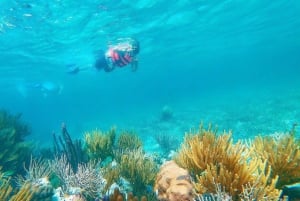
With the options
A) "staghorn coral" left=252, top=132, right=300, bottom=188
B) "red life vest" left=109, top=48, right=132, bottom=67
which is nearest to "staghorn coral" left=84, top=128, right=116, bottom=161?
"red life vest" left=109, top=48, right=132, bottom=67

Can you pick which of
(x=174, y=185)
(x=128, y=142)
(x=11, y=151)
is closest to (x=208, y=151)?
(x=174, y=185)

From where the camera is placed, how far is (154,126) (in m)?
25.0

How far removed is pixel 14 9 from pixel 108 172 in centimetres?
1562

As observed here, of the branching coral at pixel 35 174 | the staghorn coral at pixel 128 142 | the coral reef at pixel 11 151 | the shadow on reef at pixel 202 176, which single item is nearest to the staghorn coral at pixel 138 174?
the shadow on reef at pixel 202 176

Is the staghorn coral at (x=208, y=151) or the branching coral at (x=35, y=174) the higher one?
the branching coral at (x=35, y=174)

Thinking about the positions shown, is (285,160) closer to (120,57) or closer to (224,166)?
(224,166)

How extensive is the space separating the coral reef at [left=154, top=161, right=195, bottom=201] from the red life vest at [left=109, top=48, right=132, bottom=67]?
10.8 ft

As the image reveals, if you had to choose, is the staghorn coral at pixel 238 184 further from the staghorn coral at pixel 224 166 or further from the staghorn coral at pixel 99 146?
the staghorn coral at pixel 99 146

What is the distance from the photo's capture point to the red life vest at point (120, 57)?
24.2ft

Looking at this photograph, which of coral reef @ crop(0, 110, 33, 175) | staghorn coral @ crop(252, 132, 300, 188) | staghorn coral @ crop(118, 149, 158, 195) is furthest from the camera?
coral reef @ crop(0, 110, 33, 175)

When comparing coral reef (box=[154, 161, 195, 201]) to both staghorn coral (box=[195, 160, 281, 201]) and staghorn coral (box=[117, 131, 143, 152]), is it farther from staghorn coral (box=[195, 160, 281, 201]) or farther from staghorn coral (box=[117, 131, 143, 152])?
staghorn coral (box=[117, 131, 143, 152])

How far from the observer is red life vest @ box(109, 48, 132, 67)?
7379 millimetres

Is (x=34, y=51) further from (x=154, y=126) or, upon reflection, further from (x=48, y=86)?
(x=154, y=126)

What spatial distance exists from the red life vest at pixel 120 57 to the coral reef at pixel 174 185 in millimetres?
3282
